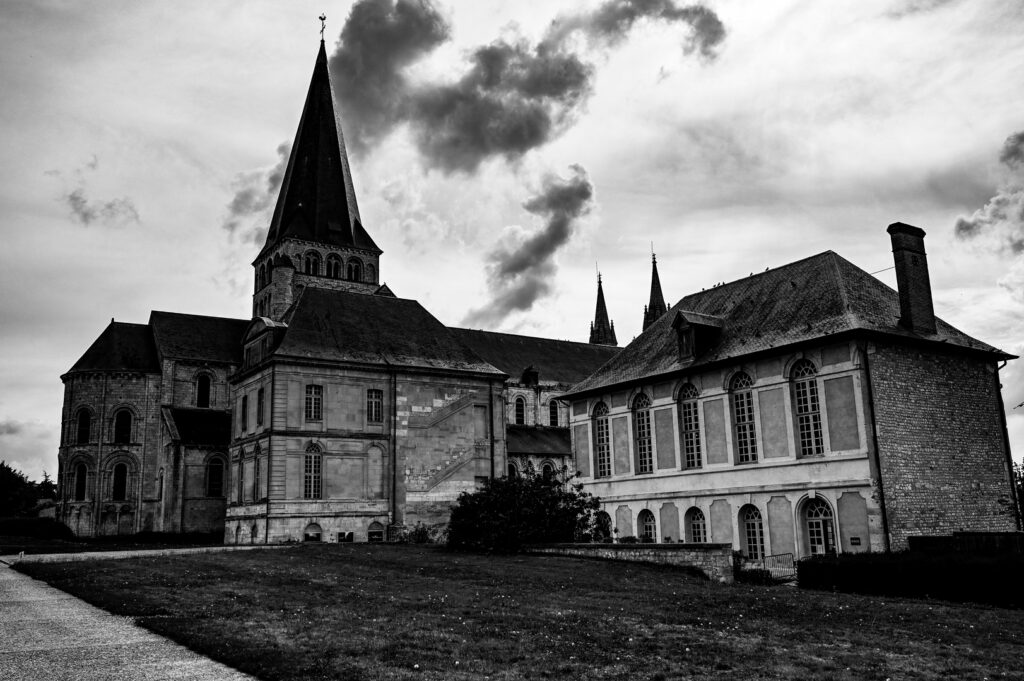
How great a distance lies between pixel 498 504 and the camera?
91.6ft

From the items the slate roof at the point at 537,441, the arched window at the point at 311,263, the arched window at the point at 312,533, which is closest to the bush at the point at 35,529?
the arched window at the point at 312,533

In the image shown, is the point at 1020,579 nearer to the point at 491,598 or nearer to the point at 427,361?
the point at 491,598

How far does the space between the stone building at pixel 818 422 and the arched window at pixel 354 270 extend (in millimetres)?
41774

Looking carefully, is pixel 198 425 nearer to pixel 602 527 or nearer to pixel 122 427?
pixel 122 427

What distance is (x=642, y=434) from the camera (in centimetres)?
3338

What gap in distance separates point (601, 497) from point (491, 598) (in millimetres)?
19382

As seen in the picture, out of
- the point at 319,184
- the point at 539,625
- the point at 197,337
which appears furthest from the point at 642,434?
the point at 319,184

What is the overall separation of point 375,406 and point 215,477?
14.6 meters

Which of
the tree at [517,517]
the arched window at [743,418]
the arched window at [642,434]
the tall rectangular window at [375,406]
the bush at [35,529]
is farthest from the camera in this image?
the bush at [35,529]

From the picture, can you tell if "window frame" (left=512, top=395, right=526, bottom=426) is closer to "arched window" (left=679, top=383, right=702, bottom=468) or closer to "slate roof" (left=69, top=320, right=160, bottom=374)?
"slate roof" (left=69, top=320, right=160, bottom=374)

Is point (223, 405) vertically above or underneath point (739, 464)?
above

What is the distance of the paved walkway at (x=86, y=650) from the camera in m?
9.15

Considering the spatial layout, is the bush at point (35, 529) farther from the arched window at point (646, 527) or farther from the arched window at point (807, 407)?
the arched window at point (807, 407)

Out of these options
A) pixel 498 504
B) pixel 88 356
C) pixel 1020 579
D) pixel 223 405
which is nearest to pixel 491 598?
pixel 1020 579
